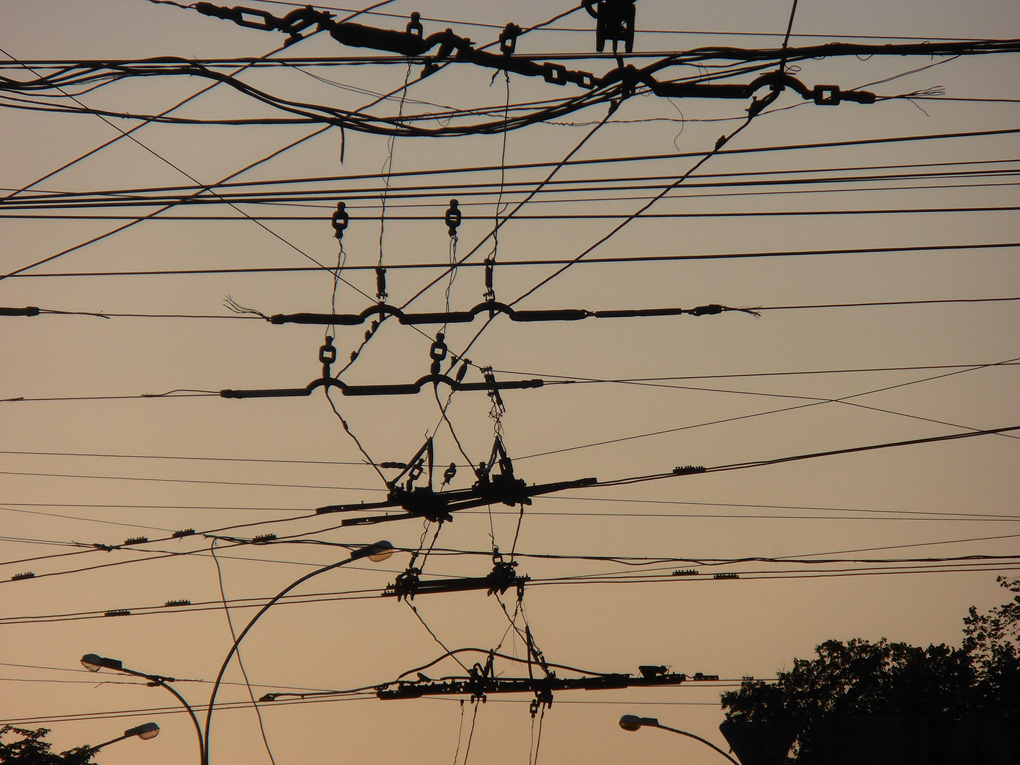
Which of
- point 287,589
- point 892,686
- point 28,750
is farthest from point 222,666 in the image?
point 892,686

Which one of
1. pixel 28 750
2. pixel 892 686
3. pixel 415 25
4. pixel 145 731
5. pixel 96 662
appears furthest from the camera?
pixel 892 686

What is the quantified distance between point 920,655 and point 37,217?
45795 millimetres

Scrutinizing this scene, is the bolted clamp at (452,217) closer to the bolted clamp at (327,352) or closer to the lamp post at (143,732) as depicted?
the bolted clamp at (327,352)

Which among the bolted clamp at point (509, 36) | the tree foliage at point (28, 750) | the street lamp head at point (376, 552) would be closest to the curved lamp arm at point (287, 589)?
the street lamp head at point (376, 552)

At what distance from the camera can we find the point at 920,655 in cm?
4753

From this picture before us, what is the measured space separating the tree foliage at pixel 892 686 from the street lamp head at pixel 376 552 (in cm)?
3027

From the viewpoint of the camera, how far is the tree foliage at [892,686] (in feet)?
133

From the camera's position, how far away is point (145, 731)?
17391 millimetres

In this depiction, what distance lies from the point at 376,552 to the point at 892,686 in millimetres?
40221

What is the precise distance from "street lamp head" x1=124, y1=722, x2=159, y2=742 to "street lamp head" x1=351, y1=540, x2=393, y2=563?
6.84 metres

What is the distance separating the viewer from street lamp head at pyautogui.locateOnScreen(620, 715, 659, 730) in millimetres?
18281

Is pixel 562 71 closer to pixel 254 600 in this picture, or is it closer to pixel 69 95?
pixel 69 95

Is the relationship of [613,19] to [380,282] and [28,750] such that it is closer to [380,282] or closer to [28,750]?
[380,282]

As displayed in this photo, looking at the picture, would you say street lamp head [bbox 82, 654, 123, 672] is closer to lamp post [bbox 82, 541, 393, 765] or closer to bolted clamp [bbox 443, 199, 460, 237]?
lamp post [bbox 82, 541, 393, 765]
